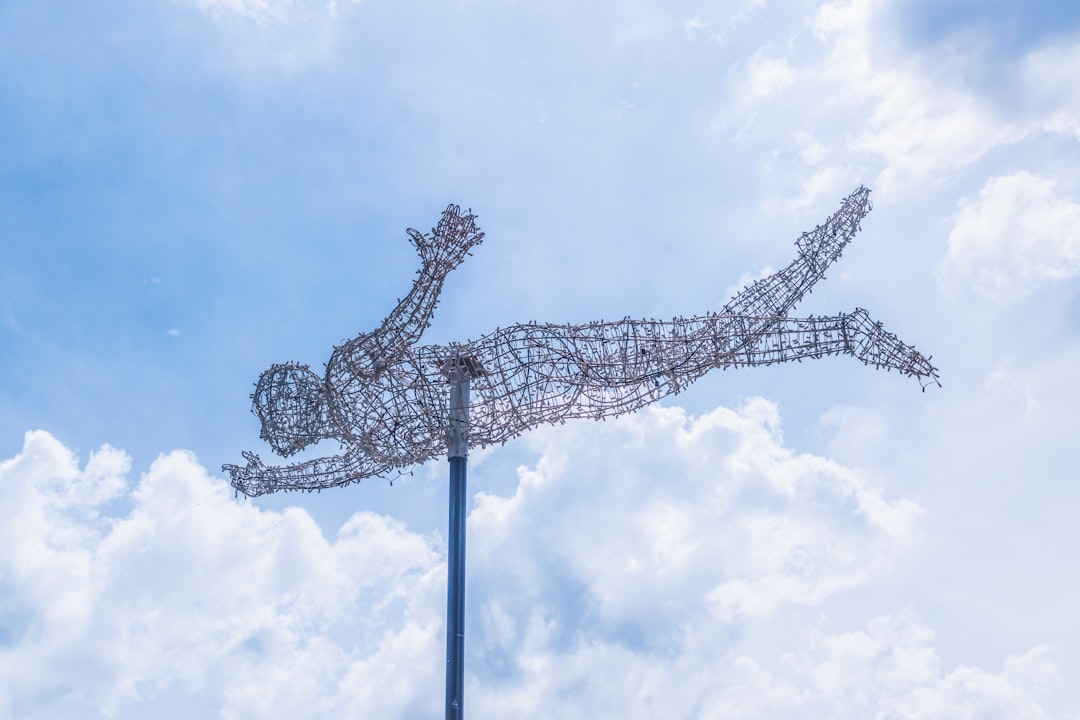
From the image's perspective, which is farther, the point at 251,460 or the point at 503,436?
the point at 251,460

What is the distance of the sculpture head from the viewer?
1516 cm

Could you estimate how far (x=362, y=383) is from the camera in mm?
13969

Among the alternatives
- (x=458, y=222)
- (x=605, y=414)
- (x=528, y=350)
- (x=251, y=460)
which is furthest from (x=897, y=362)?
(x=251, y=460)

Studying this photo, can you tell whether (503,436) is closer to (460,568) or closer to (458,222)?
(460,568)

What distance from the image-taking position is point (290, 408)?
1541 centimetres

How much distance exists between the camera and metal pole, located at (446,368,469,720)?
13.3 metres

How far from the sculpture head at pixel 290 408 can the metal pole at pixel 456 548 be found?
1.96 metres

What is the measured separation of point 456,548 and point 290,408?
3373 millimetres

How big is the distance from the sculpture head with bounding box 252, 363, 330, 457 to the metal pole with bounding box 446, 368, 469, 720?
6.42 feet

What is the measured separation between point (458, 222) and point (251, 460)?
6.57m

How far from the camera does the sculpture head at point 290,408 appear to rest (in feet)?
49.7

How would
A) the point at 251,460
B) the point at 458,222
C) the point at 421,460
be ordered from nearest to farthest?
1. the point at 458,222
2. the point at 421,460
3. the point at 251,460

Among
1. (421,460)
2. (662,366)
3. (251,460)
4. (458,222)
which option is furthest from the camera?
(251,460)

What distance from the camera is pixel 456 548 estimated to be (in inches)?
550
